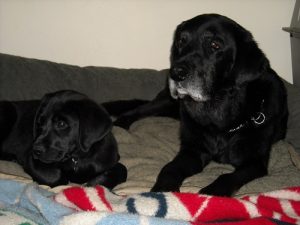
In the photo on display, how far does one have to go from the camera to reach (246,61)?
175cm

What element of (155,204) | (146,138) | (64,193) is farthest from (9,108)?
(155,204)

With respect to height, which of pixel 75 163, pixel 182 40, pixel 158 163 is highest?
pixel 182 40

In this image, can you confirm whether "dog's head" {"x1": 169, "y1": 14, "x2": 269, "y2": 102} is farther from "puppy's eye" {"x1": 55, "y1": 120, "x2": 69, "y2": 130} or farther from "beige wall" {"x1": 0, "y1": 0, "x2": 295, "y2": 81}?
"beige wall" {"x1": 0, "y1": 0, "x2": 295, "y2": 81}

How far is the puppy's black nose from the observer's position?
5.57ft

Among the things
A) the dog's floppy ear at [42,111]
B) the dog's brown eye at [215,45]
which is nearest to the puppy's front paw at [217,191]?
the dog's brown eye at [215,45]

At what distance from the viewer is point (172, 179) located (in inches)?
68.3

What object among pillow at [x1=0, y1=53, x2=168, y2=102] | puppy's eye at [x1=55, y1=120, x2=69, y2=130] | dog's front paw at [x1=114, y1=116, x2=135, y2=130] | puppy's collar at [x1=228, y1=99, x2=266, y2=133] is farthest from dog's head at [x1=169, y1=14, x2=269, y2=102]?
pillow at [x1=0, y1=53, x2=168, y2=102]

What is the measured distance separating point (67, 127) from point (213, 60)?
65cm

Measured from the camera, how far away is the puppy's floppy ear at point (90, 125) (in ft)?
5.38

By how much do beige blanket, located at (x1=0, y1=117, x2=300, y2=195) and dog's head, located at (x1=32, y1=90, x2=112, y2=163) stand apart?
15 cm

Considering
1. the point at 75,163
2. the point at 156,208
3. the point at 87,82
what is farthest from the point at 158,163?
the point at 87,82

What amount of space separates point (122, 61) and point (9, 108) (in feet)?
3.24

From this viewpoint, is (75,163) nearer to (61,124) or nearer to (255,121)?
(61,124)

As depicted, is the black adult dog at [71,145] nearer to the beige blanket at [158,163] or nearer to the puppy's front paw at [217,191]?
the beige blanket at [158,163]
